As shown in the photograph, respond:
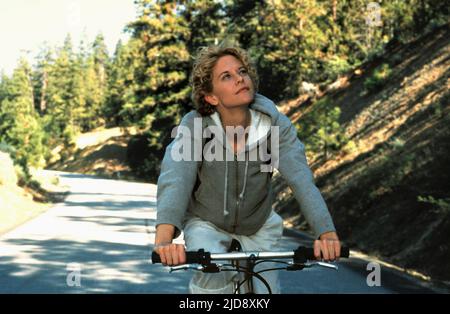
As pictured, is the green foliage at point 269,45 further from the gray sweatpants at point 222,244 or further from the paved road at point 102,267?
the gray sweatpants at point 222,244

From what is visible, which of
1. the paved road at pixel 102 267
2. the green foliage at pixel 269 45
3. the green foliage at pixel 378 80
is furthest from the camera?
the green foliage at pixel 269 45

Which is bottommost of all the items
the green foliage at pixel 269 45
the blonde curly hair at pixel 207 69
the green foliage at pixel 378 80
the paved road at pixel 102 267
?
the paved road at pixel 102 267

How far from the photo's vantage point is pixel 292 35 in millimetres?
39125

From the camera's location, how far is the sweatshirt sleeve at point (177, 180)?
10.5 feet

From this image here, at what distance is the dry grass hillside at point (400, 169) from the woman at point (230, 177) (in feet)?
22.1

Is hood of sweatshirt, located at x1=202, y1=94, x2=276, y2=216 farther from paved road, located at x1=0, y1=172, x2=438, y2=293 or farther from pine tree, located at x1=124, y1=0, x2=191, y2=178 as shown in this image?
pine tree, located at x1=124, y1=0, x2=191, y2=178

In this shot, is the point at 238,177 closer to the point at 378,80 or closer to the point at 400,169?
the point at 400,169

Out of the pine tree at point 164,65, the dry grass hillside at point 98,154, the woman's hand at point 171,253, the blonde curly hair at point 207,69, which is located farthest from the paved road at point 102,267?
the dry grass hillside at point 98,154

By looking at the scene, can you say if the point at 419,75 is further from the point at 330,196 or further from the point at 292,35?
the point at 292,35

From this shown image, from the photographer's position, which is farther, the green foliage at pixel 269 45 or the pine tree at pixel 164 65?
the pine tree at pixel 164 65

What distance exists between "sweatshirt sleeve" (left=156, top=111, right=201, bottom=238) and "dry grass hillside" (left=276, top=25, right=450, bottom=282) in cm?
706

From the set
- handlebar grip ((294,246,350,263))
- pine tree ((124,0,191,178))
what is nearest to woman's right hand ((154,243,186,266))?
handlebar grip ((294,246,350,263))

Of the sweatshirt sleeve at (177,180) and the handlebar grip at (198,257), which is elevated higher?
the sweatshirt sleeve at (177,180)

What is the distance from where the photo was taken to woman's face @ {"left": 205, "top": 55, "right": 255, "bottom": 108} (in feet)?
11.4
